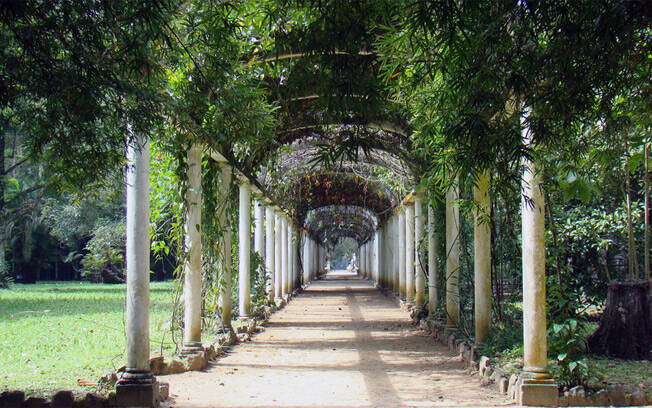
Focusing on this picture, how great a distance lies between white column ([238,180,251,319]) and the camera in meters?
12.2

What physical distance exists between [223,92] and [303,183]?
46.7 ft

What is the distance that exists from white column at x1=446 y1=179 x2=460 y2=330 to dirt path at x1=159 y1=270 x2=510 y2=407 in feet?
1.91

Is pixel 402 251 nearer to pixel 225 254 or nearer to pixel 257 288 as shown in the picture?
pixel 257 288

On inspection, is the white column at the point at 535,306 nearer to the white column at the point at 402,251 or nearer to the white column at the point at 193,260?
the white column at the point at 193,260

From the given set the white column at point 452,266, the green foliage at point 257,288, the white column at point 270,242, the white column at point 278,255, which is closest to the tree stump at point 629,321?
the white column at point 452,266

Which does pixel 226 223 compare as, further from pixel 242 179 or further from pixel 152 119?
pixel 152 119

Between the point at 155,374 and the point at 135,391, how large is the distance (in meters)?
1.64

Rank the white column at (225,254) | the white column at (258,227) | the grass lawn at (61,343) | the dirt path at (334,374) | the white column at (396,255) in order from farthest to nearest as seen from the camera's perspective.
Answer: the white column at (396,255), the white column at (258,227), the white column at (225,254), the grass lawn at (61,343), the dirt path at (334,374)

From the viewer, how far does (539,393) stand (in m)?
5.63

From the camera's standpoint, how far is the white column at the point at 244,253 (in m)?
12.2

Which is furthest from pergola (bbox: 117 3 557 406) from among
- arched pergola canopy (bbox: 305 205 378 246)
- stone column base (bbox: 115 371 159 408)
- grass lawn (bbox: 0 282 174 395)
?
arched pergola canopy (bbox: 305 205 378 246)

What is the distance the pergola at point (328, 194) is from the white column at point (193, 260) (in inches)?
0.5

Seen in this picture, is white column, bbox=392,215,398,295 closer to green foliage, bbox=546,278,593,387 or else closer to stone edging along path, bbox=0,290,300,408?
stone edging along path, bbox=0,290,300,408

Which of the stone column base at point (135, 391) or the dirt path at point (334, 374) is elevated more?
the stone column base at point (135, 391)
